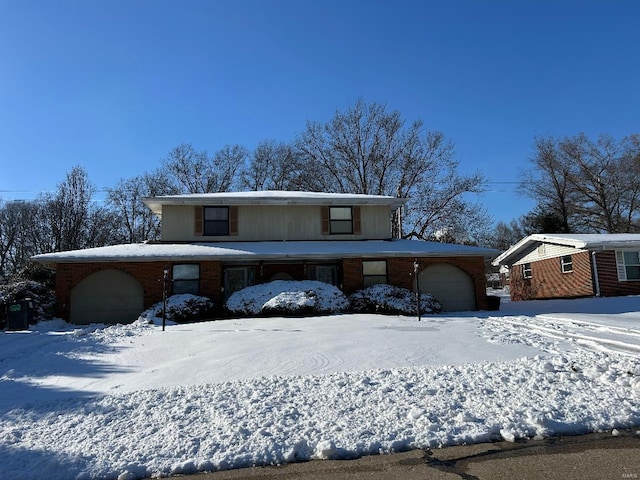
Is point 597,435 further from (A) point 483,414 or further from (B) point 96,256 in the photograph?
(B) point 96,256

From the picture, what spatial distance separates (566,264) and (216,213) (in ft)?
57.5

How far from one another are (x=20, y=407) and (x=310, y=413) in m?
3.80

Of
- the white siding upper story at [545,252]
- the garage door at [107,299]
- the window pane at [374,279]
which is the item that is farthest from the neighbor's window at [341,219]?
the white siding upper story at [545,252]

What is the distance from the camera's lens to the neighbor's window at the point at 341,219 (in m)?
20.7

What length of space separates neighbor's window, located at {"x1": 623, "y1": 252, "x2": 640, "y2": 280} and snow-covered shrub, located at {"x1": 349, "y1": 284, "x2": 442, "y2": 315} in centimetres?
1108

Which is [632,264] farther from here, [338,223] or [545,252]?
[338,223]

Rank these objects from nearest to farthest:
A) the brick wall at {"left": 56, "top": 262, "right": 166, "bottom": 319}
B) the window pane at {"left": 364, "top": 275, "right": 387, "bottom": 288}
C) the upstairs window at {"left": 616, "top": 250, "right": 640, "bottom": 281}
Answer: the brick wall at {"left": 56, "top": 262, "right": 166, "bottom": 319}, the window pane at {"left": 364, "top": 275, "right": 387, "bottom": 288}, the upstairs window at {"left": 616, "top": 250, "right": 640, "bottom": 281}

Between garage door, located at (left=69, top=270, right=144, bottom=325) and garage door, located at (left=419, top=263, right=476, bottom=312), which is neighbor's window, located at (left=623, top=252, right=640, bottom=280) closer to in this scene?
garage door, located at (left=419, top=263, right=476, bottom=312)

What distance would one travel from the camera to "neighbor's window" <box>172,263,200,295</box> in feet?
57.9

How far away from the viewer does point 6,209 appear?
4634cm

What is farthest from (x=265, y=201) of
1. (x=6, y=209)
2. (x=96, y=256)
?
(x=6, y=209)

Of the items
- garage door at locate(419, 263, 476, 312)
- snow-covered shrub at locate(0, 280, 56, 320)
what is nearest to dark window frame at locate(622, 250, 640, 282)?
garage door at locate(419, 263, 476, 312)

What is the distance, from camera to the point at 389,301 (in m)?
16.4

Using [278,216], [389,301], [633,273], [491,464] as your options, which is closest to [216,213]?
[278,216]
